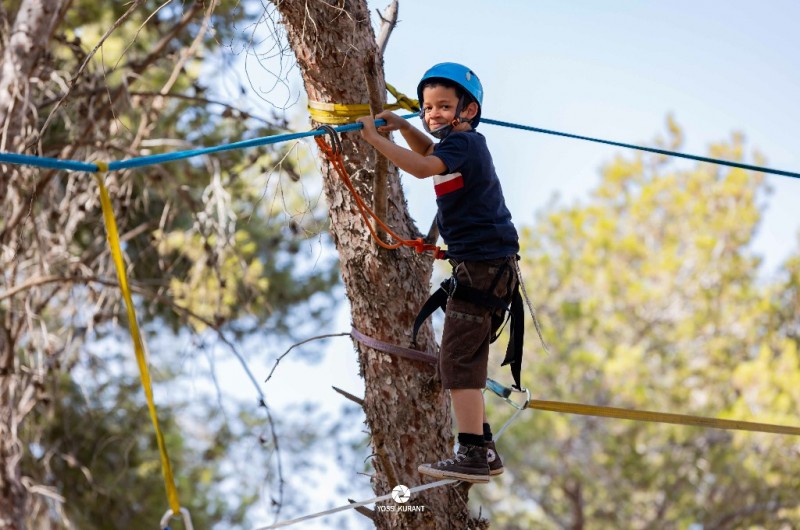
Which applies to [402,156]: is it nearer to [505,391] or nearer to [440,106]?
[440,106]

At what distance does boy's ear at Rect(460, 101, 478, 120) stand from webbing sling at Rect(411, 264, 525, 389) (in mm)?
442

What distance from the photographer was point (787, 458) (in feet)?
35.9

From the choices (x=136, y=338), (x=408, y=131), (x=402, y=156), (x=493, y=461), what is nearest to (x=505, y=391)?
(x=493, y=461)

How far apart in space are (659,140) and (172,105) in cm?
1491

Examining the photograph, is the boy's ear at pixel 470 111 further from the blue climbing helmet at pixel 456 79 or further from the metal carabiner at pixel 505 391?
the metal carabiner at pixel 505 391

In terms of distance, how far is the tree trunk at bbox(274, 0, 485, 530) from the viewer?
2934 mm

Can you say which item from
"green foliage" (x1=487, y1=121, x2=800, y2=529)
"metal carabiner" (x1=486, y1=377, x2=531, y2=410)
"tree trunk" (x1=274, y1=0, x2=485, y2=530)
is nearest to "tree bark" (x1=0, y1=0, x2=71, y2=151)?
"tree trunk" (x1=274, y1=0, x2=485, y2=530)

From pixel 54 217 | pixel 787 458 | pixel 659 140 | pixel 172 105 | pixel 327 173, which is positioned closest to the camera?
pixel 327 173

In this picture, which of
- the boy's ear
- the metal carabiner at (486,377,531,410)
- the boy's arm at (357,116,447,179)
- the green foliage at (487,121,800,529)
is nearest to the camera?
the boy's arm at (357,116,447,179)

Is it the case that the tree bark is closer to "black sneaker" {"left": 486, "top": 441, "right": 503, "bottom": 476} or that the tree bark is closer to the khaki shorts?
the khaki shorts

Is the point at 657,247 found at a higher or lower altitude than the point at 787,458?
higher

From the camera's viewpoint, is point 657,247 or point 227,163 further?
point 657,247

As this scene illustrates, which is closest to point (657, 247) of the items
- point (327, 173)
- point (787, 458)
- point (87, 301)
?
point (787, 458)

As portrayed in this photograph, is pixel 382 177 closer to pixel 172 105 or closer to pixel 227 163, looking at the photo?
pixel 227 163
